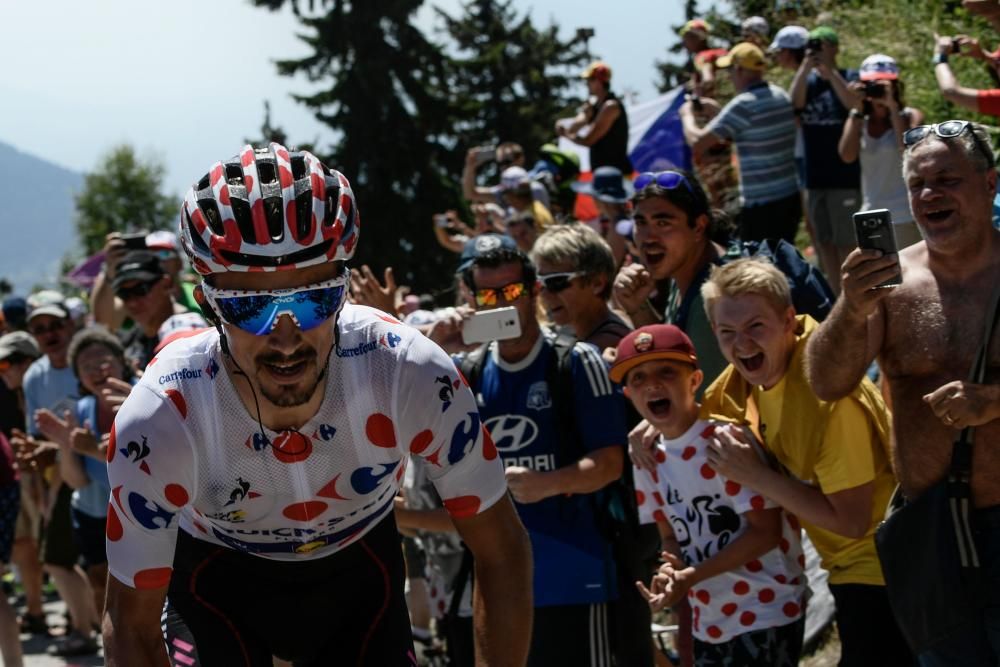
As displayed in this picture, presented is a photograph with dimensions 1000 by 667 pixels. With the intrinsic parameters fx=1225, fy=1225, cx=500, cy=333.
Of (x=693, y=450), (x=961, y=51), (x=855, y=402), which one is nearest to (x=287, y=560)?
(x=693, y=450)

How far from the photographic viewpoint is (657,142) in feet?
45.0

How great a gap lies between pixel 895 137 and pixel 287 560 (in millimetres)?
6016

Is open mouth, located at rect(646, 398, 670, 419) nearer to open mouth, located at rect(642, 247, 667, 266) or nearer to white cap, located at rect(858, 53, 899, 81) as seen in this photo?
open mouth, located at rect(642, 247, 667, 266)

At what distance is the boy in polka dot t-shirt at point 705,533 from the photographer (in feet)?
15.1

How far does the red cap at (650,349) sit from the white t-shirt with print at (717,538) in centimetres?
30

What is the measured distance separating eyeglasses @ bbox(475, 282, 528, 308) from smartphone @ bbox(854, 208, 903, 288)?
179 centimetres

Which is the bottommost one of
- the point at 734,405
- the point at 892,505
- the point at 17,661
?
the point at 17,661

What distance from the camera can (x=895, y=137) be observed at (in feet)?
27.2

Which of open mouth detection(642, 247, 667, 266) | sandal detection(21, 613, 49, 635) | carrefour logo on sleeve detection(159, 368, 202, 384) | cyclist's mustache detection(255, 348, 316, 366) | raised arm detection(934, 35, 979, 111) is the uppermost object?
raised arm detection(934, 35, 979, 111)

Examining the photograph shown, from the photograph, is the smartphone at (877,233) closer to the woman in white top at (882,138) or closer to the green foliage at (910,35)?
the woman in white top at (882,138)

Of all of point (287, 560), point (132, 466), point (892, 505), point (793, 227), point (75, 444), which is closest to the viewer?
point (132, 466)

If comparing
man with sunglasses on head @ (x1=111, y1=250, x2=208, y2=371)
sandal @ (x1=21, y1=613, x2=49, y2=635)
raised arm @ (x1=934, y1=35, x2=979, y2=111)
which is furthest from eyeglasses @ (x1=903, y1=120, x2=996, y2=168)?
sandal @ (x1=21, y1=613, x2=49, y2=635)

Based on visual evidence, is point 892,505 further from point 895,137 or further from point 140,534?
point 895,137

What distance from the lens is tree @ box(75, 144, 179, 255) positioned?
90500mm
